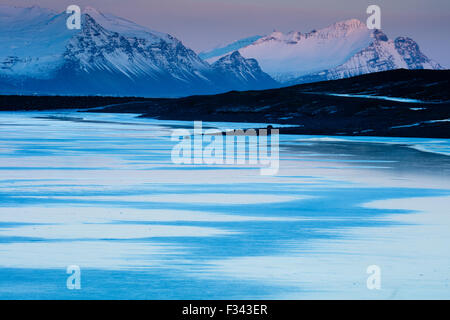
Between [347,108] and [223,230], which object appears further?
[347,108]

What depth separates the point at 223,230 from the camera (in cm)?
1403

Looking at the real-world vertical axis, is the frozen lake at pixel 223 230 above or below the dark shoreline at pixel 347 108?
below

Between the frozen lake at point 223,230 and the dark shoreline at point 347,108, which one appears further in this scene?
the dark shoreline at point 347,108

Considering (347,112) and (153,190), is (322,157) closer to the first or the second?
(153,190)

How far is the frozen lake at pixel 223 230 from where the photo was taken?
10305 millimetres

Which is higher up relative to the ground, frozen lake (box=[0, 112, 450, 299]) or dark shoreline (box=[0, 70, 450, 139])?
dark shoreline (box=[0, 70, 450, 139])

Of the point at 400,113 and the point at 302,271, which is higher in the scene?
the point at 400,113

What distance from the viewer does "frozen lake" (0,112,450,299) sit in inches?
406

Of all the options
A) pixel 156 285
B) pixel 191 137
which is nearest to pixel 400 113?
pixel 191 137

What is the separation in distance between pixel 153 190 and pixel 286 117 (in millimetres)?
52572

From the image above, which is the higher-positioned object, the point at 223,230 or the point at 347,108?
the point at 347,108

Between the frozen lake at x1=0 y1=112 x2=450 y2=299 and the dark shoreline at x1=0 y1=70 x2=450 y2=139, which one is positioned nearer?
the frozen lake at x1=0 y1=112 x2=450 y2=299
